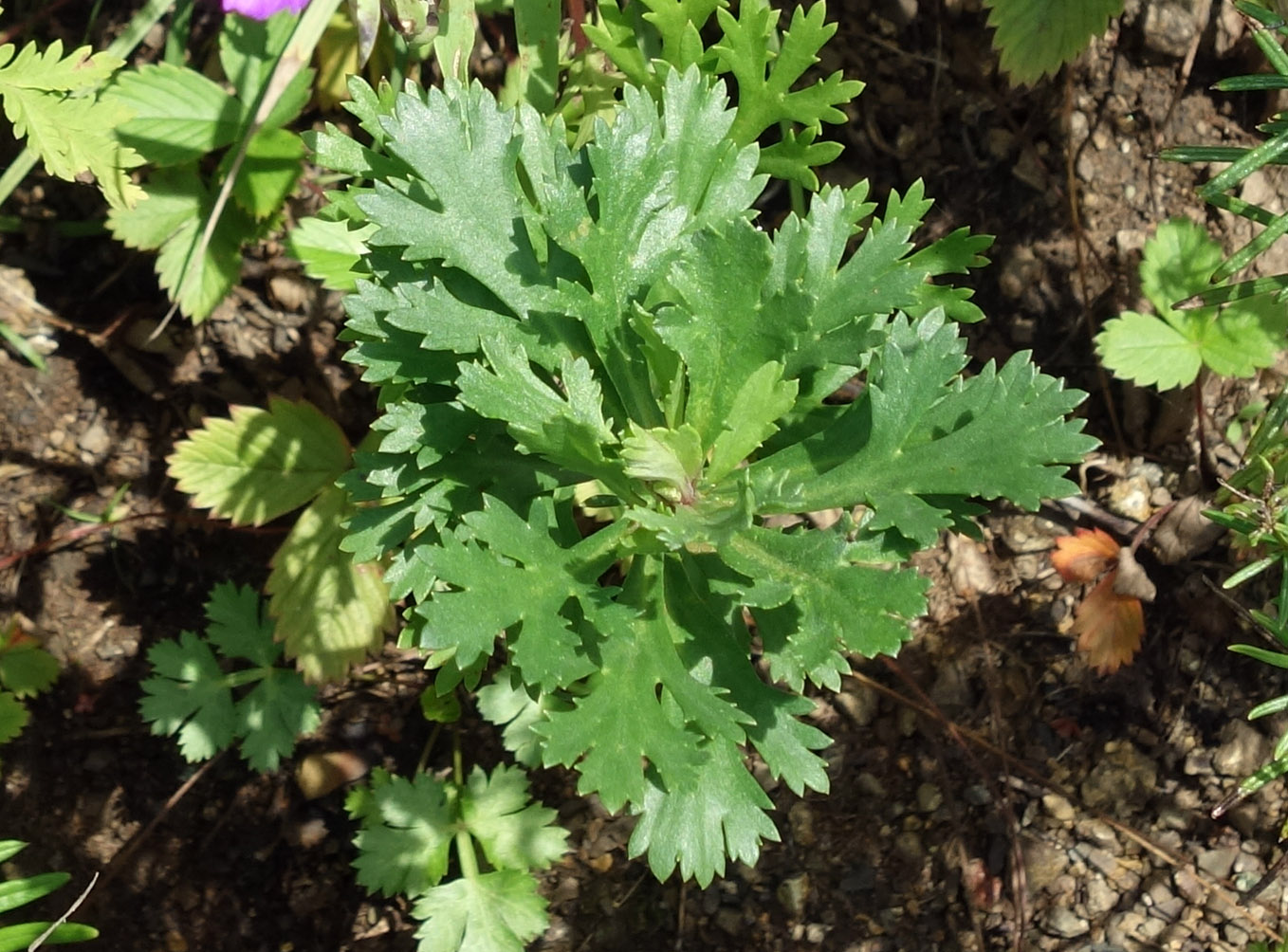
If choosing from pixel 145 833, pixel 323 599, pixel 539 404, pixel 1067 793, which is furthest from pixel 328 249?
pixel 1067 793

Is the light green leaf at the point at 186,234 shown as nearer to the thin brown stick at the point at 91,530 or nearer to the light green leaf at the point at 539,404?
the thin brown stick at the point at 91,530

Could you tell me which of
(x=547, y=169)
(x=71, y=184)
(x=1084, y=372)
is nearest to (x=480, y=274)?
(x=547, y=169)

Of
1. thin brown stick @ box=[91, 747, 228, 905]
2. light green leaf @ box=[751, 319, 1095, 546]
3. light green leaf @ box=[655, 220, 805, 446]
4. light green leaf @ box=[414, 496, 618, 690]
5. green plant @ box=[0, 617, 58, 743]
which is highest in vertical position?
light green leaf @ box=[655, 220, 805, 446]

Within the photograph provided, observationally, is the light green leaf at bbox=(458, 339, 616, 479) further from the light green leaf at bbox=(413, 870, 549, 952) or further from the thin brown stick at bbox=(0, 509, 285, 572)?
the thin brown stick at bbox=(0, 509, 285, 572)

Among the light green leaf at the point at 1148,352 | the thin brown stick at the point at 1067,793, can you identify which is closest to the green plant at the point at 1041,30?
the light green leaf at the point at 1148,352

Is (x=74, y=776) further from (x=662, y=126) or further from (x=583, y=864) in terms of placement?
(x=662, y=126)

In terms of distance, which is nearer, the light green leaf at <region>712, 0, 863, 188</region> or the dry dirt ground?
the light green leaf at <region>712, 0, 863, 188</region>

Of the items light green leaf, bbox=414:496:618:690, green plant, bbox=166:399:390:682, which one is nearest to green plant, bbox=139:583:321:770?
green plant, bbox=166:399:390:682
